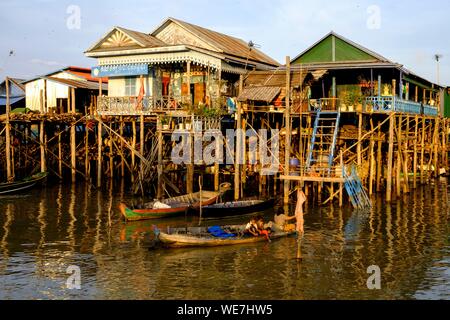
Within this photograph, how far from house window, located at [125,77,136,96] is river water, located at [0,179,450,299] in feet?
30.3

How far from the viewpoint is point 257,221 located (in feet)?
70.2

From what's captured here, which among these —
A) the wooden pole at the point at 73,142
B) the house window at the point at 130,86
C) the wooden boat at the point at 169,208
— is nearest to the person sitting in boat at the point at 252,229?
the wooden boat at the point at 169,208

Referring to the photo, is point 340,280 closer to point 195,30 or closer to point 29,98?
point 195,30

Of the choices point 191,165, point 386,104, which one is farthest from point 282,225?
point 386,104

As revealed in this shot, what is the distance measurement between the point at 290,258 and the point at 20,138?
2797 cm

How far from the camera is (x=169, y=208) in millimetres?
26031

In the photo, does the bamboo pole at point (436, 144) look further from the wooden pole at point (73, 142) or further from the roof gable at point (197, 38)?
the wooden pole at point (73, 142)

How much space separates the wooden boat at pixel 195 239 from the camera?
20.1m

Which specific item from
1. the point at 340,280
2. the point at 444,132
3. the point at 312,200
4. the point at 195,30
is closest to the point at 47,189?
the point at 195,30

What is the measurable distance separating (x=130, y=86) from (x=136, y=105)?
6.68 feet

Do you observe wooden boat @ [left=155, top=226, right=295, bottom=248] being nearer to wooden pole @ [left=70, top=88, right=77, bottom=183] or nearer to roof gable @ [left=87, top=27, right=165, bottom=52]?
roof gable @ [left=87, top=27, right=165, bottom=52]

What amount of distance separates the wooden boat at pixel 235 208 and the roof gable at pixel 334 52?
38.6 feet
